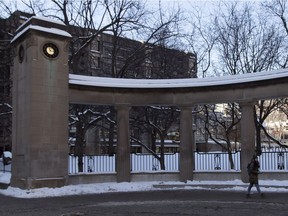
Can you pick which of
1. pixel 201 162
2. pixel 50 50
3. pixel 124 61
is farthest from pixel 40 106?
pixel 124 61

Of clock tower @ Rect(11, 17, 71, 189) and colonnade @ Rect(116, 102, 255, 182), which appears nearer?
clock tower @ Rect(11, 17, 71, 189)

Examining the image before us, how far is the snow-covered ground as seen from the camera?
16688mm

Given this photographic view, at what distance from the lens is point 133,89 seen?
21000 mm

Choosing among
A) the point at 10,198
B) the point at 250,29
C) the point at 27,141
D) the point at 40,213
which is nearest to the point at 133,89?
the point at 27,141

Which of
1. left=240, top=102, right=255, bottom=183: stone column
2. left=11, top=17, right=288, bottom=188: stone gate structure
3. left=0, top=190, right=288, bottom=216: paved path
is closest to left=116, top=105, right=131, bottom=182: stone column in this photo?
left=11, top=17, right=288, bottom=188: stone gate structure

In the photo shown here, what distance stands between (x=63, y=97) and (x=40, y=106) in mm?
1216

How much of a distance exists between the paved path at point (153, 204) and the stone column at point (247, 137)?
262 cm

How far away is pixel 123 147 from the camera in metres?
20.6

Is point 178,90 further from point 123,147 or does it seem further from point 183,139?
point 123,147

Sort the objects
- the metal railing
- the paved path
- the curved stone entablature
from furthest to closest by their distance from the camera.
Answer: the metal railing, the curved stone entablature, the paved path

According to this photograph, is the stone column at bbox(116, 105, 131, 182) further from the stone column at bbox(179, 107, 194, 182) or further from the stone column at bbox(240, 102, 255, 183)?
the stone column at bbox(240, 102, 255, 183)

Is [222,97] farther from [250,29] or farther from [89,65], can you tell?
[89,65]

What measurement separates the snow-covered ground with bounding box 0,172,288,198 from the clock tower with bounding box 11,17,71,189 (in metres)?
0.58

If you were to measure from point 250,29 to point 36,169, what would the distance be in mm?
18087
